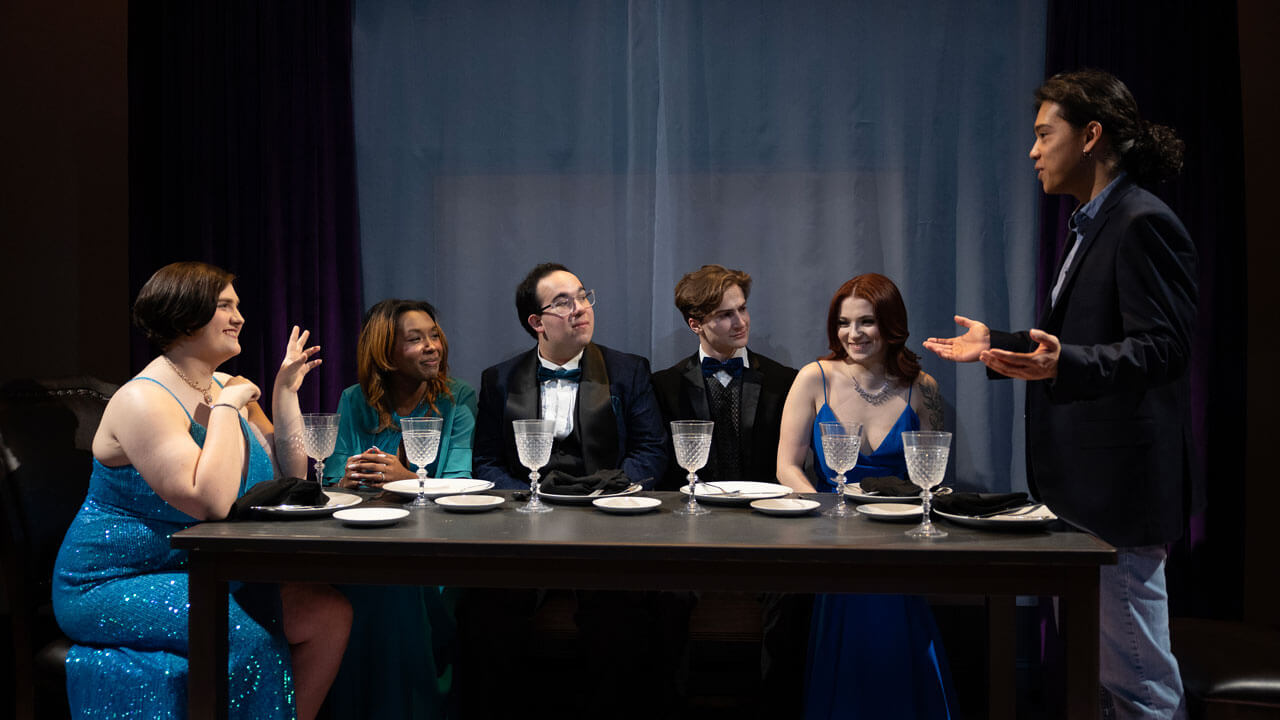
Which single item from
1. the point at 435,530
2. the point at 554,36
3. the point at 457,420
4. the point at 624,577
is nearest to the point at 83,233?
the point at 457,420

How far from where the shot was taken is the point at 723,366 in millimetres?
3414

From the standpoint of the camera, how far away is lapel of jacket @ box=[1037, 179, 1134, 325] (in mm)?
2332

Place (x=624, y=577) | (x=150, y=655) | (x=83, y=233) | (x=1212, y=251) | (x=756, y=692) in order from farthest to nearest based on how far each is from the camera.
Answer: (x=83, y=233) → (x=1212, y=251) → (x=756, y=692) → (x=150, y=655) → (x=624, y=577)

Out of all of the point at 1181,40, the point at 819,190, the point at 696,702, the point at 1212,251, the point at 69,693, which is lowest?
the point at 696,702

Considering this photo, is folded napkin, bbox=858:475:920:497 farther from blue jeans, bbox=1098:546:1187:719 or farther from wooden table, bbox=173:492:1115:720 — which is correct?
blue jeans, bbox=1098:546:1187:719

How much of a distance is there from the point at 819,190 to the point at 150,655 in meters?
2.80

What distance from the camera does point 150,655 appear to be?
7.09 feet

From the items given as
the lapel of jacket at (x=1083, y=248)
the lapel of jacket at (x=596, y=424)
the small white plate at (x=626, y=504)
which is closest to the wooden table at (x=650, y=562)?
the small white plate at (x=626, y=504)

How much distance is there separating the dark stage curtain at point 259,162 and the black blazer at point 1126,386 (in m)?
2.78

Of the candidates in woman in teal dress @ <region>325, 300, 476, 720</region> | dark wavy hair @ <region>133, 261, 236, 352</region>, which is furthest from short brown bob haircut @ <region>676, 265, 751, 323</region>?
dark wavy hair @ <region>133, 261, 236, 352</region>

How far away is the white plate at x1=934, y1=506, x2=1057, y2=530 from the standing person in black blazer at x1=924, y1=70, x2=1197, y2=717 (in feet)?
0.87

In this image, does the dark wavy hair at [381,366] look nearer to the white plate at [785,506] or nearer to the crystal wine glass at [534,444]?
the crystal wine glass at [534,444]

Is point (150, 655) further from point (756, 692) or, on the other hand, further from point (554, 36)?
point (554, 36)

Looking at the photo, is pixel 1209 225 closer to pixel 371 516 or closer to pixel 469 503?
pixel 469 503
